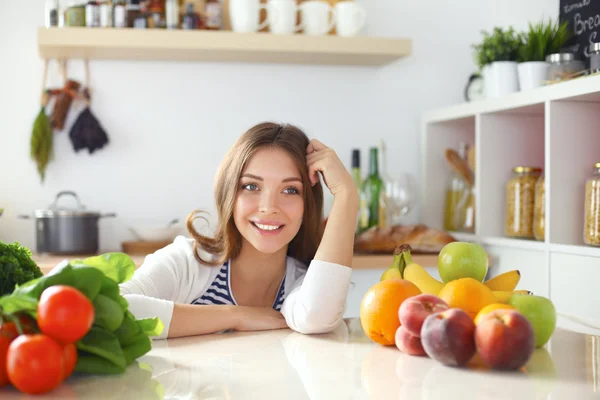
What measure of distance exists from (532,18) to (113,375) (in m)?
2.29

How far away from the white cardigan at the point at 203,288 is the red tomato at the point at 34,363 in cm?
36

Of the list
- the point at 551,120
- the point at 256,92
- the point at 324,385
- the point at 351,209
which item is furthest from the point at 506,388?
the point at 256,92

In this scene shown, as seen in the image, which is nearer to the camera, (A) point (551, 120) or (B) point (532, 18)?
(A) point (551, 120)

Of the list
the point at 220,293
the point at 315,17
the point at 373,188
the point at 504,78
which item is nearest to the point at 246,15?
the point at 315,17

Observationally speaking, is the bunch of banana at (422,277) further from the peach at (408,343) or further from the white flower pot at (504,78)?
the white flower pot at (504,78)

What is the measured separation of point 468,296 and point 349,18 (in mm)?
1516

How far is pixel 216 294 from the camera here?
1441mm

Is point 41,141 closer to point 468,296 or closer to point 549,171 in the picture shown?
point 549,171

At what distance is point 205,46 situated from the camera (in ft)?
7.30

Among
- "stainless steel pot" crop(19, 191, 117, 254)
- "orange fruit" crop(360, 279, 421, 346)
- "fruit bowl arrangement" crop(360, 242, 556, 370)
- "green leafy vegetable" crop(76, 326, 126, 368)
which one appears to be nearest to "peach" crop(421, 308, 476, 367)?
"fruit bowl arrangement" crop(360, 242, 556, 370)

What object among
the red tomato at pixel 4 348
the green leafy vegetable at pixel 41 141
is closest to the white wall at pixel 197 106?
the green leafy vegetable at pixel 41 141

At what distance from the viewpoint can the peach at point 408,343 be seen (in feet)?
3.16

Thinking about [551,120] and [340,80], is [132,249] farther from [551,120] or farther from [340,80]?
[551,120]

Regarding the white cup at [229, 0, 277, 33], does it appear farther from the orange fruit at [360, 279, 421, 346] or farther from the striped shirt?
the orange fruit at [360, 279, 421, 346]
